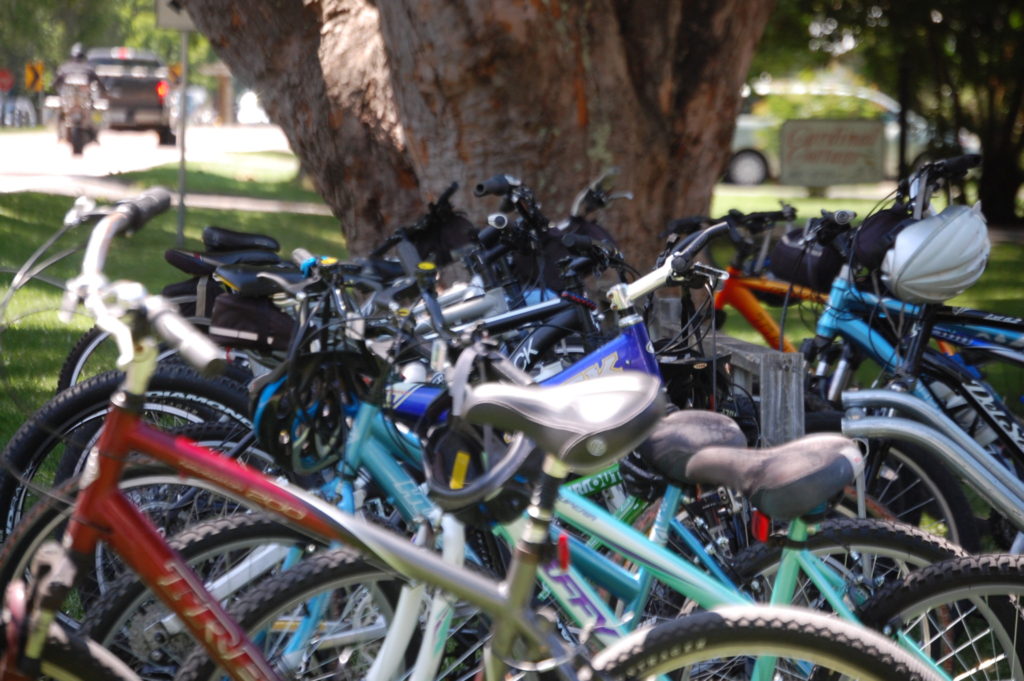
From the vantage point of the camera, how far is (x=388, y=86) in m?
6.45

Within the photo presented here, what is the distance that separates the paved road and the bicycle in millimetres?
8977

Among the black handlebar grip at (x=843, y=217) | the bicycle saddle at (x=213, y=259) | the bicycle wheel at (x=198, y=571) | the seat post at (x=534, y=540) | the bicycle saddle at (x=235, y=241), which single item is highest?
the black handlebar grip at (x=843, y=217)

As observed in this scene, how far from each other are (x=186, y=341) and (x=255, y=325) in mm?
1280

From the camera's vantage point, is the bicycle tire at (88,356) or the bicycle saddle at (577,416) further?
the bicycle tire at (88,356)

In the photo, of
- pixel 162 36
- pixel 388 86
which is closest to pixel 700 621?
pixel 388 86

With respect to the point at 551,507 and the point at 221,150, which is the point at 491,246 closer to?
the point at 551,507

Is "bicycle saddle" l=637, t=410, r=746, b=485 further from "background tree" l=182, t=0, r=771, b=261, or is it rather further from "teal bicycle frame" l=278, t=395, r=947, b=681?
"background tree" l=182, t=0, r=771, b=261

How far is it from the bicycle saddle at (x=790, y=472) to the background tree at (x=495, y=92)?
10.8 feet

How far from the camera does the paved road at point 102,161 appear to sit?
59.2 ft

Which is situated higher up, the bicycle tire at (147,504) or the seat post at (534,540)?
the seat post at (534,540)

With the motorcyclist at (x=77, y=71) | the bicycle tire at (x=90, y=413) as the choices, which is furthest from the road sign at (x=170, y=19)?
the motorcyclist at (x=77, y=71)

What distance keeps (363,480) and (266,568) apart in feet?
1.24

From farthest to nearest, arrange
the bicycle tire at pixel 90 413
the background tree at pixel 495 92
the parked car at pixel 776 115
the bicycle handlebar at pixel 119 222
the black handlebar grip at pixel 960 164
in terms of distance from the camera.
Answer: the parked car at pixel 776 115, the background tree at pixel 495 92, the black handlebar grip at pixel 960 164, the bicycle tire at pixel 90 413, the bicycle handlebar at pixel 119 222

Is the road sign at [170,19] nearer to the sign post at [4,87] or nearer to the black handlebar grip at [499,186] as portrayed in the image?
the black handlebar grip at [499,186]
